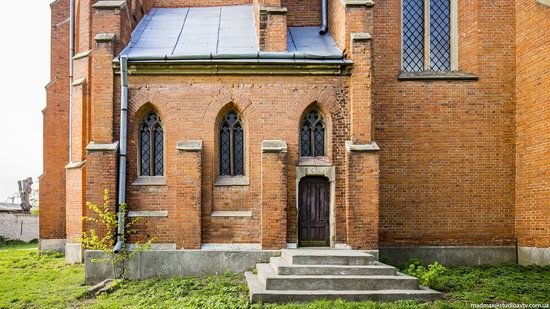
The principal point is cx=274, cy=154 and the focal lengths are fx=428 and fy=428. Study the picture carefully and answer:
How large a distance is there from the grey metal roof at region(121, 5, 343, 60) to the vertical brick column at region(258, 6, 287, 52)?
385 millimetres

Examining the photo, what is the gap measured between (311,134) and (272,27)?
3345 mm

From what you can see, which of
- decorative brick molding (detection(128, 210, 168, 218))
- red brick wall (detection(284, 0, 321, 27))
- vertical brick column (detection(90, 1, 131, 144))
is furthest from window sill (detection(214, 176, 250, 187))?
red brick wall (detection(284, 0, 321, 27))

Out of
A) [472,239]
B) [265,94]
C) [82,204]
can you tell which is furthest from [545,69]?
[82,204]

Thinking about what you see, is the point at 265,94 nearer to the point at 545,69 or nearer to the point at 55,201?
the point at 545,69

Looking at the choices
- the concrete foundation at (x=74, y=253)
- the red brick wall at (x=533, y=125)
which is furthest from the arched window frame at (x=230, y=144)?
the red brick wall at (x=533, y=125)

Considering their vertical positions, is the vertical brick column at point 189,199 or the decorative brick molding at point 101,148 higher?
the decorative brick molding at point 101,148

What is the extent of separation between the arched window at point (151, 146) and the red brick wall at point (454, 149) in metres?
6.42

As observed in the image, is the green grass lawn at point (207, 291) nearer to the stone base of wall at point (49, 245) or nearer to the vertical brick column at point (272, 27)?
the stone base of wall at point (49, 245)

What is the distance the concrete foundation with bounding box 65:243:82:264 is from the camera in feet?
44.7

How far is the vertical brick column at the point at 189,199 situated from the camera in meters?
11.5

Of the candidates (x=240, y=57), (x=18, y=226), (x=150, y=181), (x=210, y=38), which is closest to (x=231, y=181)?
(x=150, y=181)

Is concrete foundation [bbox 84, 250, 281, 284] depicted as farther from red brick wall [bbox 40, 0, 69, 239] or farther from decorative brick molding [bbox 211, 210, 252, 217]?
red brick wall [bbox 40, 0, 69, 239]

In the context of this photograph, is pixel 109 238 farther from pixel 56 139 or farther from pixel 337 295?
pixel 56 139

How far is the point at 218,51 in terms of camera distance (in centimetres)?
1243
